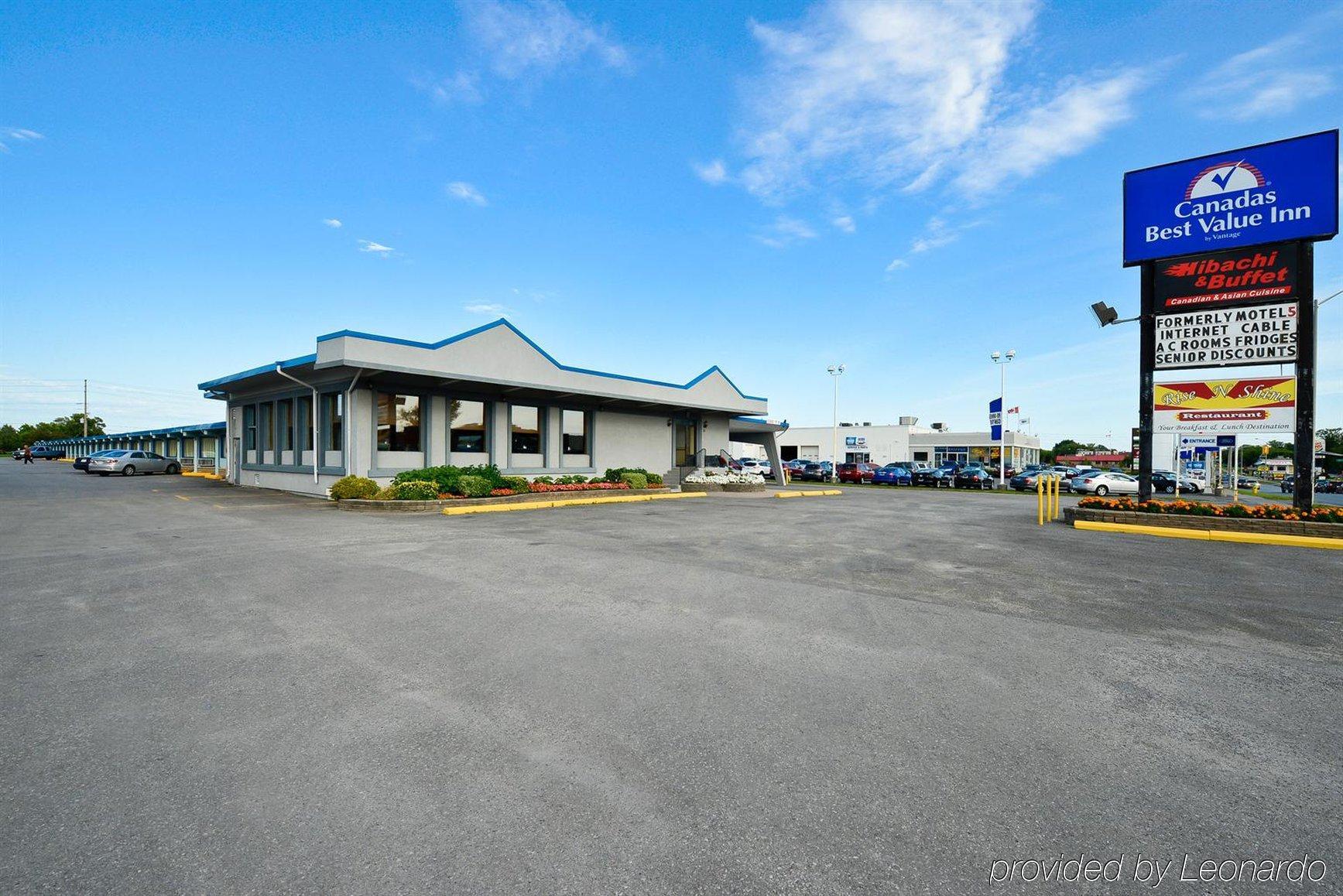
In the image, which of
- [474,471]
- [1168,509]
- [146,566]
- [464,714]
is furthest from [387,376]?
[1168,509]

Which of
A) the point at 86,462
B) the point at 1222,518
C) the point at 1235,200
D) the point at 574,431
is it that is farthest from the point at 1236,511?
the point at 86,462

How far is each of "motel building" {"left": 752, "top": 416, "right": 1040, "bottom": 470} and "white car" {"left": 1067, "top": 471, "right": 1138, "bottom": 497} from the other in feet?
107

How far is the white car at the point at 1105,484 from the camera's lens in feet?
111

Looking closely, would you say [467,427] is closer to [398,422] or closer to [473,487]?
[398,422]

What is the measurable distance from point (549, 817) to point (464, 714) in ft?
4.41

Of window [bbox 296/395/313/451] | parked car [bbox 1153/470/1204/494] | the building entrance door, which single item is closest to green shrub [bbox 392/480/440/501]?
window [bbox 296/395/313/451]

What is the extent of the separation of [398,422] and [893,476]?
3323 centimetres

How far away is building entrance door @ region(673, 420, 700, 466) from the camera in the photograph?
31156 mm

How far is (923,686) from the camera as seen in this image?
4.55 m

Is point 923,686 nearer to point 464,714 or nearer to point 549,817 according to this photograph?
point 549,817

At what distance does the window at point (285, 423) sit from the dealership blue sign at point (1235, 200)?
26.8 m

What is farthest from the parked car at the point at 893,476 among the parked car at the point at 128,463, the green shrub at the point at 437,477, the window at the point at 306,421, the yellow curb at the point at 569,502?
the parked car at the point at 128,463

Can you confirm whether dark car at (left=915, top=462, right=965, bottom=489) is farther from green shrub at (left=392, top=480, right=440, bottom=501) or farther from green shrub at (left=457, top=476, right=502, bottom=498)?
green shrub at (left=392, top=480, right=440, bottom=501)

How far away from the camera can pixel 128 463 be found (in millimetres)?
34938
